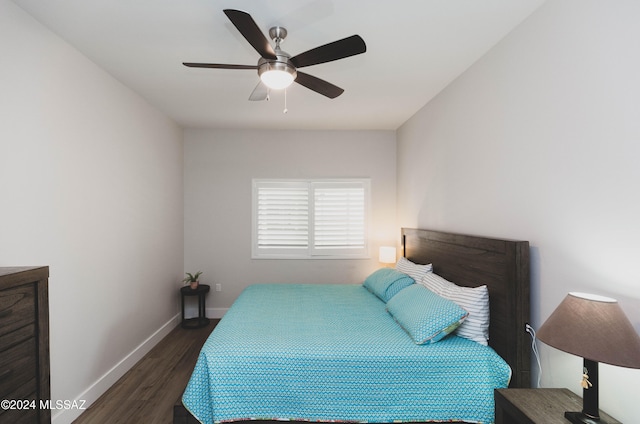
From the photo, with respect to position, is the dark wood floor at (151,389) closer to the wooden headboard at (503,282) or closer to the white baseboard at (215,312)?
the white baseboard at (215,312)

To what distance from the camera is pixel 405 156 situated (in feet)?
14.1

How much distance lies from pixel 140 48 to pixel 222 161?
7.58ft

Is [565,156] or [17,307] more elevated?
[565,156]

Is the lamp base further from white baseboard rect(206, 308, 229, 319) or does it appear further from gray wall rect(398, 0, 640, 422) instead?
white baseboard rect(206, 308, 229, 319)

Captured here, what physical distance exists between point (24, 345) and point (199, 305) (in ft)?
9.88

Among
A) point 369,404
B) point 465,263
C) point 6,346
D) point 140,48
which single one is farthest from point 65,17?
point 465,263

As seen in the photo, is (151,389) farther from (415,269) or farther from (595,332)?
(595,332)

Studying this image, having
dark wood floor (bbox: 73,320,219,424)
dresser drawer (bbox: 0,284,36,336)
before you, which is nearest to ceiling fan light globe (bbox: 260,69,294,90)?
dresser drawer (bbox: 0,284,36,336)

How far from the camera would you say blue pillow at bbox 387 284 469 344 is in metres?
2.13

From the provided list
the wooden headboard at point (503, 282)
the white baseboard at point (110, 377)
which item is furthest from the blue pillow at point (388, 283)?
the white baseboard at point (110, 377)

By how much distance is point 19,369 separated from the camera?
4.73ft

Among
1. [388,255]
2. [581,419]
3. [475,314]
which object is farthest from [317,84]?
[388,255]

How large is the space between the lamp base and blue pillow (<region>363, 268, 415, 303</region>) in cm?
171

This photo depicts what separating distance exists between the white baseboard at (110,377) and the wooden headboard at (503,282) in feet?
9.86
